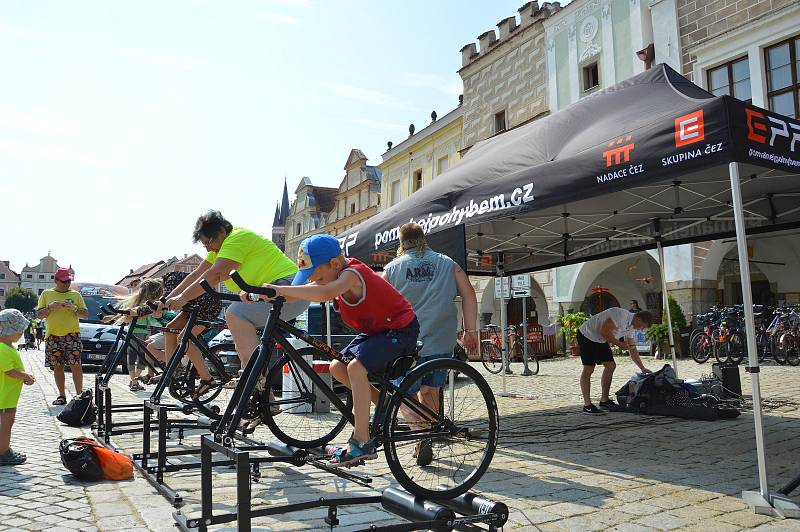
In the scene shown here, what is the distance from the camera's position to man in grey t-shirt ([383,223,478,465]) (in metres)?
5.68

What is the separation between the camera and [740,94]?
18.5m

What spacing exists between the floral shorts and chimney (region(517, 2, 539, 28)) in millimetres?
23214

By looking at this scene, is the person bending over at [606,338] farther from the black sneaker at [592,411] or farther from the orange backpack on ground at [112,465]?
the orange backpack on ground at [112,465]

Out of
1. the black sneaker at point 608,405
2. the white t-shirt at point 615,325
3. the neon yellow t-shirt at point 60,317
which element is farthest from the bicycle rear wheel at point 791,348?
the neon yellow t-shirt at point 60,317

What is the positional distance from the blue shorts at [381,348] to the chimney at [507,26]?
26791 mm

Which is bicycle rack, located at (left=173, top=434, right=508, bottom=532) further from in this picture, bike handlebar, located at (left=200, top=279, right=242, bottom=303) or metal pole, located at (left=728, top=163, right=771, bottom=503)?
metal pole, located at (left=728, top=163, right=771, bottom=503)

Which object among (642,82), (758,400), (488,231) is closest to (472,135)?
(488,231)

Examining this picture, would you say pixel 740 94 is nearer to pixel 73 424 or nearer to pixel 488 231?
pixel 488 231

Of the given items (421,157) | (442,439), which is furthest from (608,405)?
(421,157)

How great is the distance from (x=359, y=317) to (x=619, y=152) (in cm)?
268

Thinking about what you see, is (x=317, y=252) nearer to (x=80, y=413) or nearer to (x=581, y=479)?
(x=581, y=479)

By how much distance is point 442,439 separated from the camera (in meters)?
3.91

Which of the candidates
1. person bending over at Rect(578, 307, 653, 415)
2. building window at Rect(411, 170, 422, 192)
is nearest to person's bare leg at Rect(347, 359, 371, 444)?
person bending over at Rect(578, 307, 653, 415)

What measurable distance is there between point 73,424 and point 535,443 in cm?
→ 511
